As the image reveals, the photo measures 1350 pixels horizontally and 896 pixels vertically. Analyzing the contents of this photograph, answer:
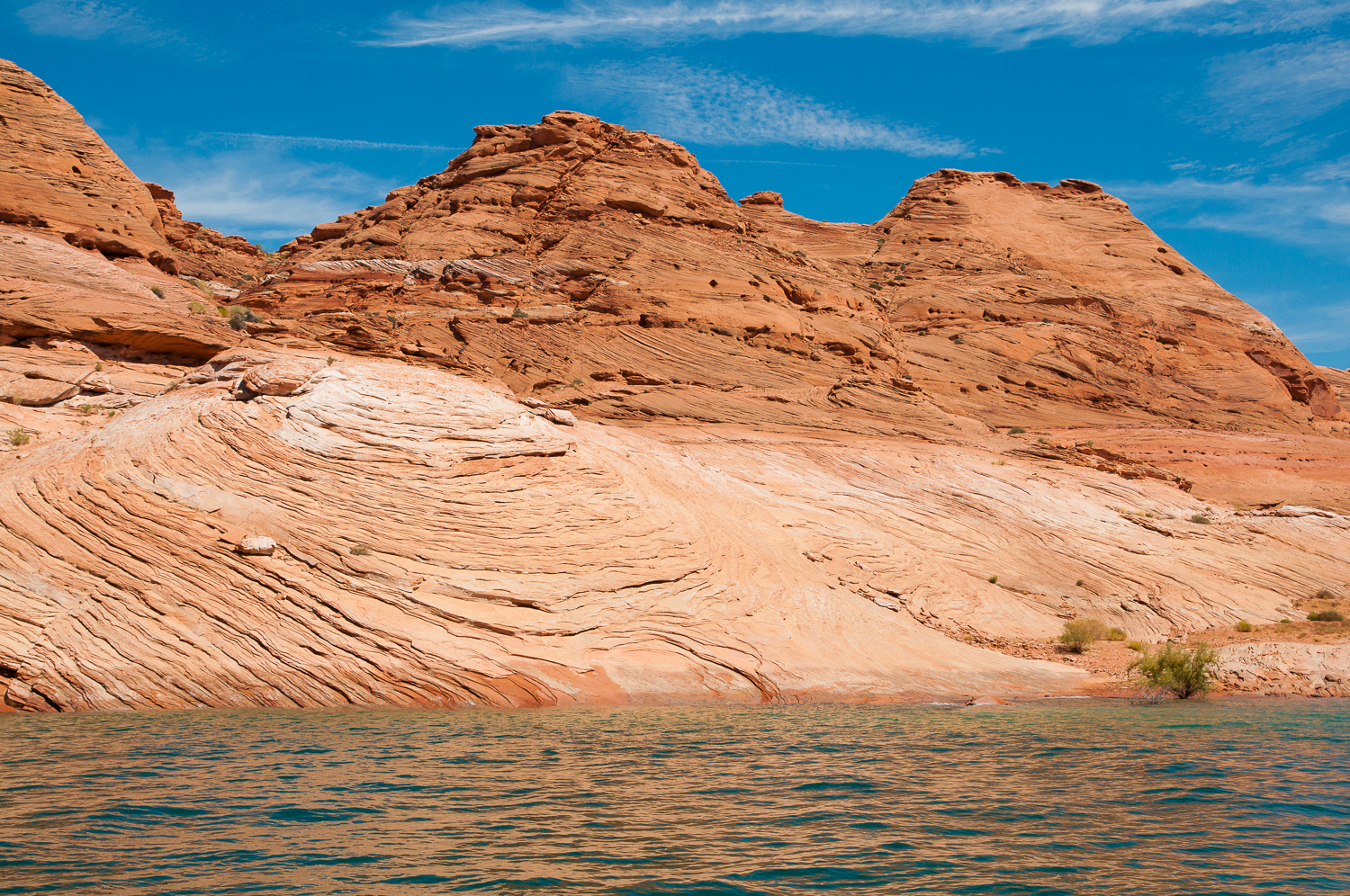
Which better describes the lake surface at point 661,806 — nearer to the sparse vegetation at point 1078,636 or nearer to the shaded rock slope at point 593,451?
the shaded rock slope at point 593,451

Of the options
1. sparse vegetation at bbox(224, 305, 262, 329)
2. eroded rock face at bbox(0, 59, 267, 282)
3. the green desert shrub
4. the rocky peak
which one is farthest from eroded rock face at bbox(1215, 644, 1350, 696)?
eroded rock face at bbox(0, 59, 267, 282)

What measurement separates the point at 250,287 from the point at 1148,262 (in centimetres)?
4982

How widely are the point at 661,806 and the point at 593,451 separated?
1649 centimetres

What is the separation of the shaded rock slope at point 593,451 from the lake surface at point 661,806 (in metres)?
2.97

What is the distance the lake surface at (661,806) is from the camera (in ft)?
24.5

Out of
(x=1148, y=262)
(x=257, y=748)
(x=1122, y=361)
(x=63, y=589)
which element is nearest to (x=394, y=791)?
(x=257, y=748)

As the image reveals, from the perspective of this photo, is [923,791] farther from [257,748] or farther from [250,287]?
[250,287]

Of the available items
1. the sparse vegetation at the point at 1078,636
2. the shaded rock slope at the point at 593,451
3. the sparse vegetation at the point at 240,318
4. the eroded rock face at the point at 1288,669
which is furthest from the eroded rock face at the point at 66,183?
the eroded rock face at the point at 1288,669

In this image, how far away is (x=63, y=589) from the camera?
17047 mm

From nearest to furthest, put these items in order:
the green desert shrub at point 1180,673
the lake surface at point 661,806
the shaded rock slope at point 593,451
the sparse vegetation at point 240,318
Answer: the lake surface at point 661,806
the shaded rock slope at point 593,451
the green desert shrub at point 1180,673
the sparse vegetation at point 240,318

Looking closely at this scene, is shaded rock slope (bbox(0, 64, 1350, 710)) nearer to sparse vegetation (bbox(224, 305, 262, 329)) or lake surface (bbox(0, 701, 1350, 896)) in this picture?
sparse vegetation (bbox(224, 305, 262, 329))

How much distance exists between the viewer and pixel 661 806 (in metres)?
9.90

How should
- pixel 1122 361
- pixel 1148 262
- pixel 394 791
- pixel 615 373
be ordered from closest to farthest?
pixel 394 791 → pixel 615 373 → pixel 1122 361 → pixel 1148 262

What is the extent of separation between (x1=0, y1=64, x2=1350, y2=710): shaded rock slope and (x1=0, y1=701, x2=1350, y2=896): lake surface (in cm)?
297
